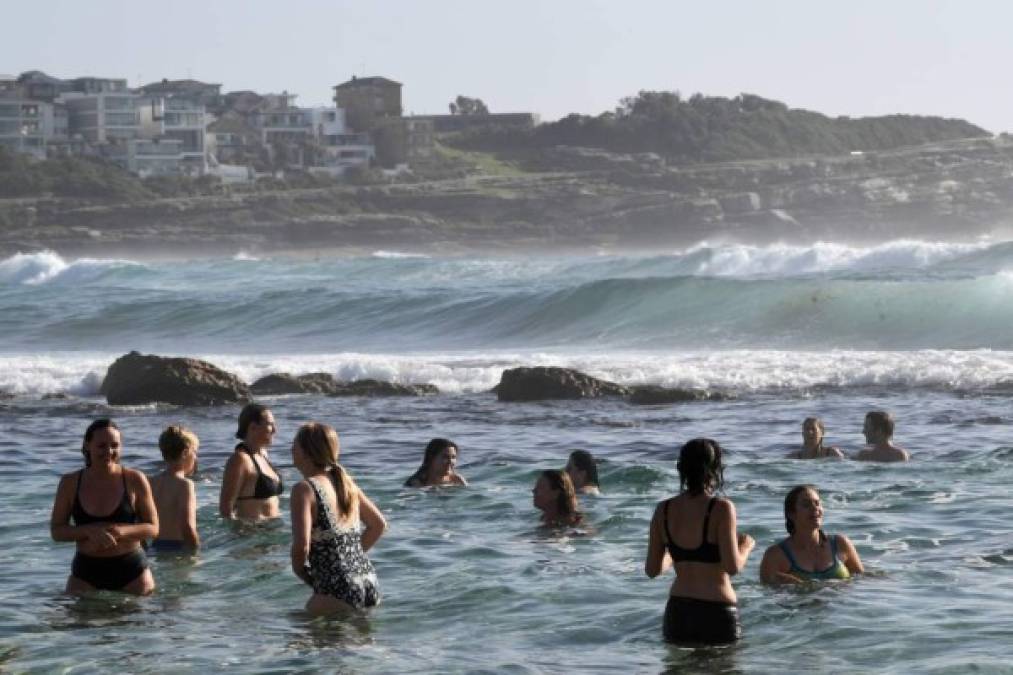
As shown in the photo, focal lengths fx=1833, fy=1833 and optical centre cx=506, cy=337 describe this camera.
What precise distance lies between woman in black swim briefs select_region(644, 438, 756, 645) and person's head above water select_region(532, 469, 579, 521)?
453 centimetres

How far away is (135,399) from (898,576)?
602 inches

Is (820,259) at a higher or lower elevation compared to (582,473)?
higher

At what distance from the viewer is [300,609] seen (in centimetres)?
1117

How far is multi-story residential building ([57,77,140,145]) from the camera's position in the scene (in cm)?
15150

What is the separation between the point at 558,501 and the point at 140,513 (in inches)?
181

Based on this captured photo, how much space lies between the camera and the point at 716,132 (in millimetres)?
176750

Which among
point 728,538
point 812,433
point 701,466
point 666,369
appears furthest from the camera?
point 666,369

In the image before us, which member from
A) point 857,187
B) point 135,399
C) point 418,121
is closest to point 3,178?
point 418,121

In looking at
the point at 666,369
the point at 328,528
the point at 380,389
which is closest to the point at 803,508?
the point at 328,528

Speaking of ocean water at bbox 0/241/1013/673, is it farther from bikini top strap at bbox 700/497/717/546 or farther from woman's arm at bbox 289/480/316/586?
bikini top strap at bbox 700/497/717/546

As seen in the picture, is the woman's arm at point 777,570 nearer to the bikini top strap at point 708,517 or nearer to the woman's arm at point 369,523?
the bikini top strap at point 708,517

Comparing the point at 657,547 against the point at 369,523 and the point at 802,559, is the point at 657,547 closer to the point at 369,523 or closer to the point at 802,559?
the point at 369,523

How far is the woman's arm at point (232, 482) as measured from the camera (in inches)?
511

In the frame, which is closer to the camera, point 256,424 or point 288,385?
point 256,424
